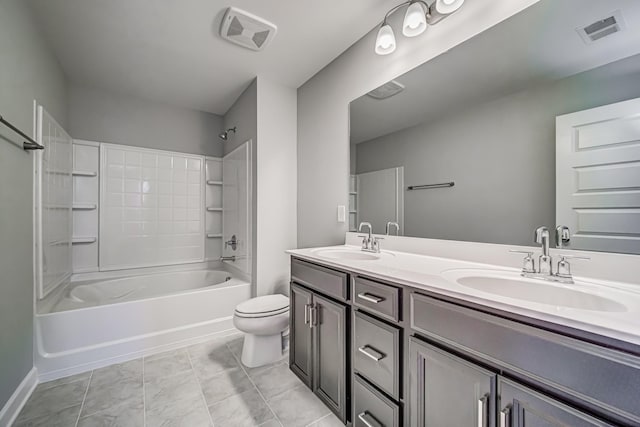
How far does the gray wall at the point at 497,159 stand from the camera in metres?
1.03

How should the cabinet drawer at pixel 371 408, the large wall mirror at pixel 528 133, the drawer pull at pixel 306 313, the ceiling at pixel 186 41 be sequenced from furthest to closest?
the ceiling at pixel 186 41 → the drawer pull at pixel 306 313 → the cabinet drawer at pixel 371 408 → the large wall mirror at pixel 528 133

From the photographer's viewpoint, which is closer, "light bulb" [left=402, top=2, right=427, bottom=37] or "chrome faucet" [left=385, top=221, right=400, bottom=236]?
"light bulb" [left=402, top=2, right=427, bottom=37]

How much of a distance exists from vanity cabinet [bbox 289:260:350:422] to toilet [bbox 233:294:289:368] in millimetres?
218

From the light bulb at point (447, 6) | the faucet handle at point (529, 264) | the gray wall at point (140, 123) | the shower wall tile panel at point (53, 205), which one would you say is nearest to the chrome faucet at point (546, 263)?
the faucet handle at point (529, 264)

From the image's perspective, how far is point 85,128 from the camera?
8.87 ft

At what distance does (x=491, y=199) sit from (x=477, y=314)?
72cm

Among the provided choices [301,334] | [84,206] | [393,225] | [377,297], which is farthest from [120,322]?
[393,225]

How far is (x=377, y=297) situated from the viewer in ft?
3.64

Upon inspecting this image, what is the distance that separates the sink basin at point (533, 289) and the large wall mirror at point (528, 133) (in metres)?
0.23

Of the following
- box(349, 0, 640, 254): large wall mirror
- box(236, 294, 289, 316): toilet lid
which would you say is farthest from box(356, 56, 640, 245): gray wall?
box(236, 294, 289, 316): toilet lid

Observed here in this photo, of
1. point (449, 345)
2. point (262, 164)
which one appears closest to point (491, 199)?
point (449, 345)

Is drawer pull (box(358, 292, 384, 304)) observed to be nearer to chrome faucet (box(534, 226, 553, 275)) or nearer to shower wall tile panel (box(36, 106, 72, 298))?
chrome faucet (box(534, 226, 553, 275))

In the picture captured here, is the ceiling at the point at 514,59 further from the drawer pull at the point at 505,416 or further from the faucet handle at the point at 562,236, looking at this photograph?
the drawer pull at the point at 505,416

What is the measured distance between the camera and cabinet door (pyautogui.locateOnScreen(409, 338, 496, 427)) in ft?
2.49
